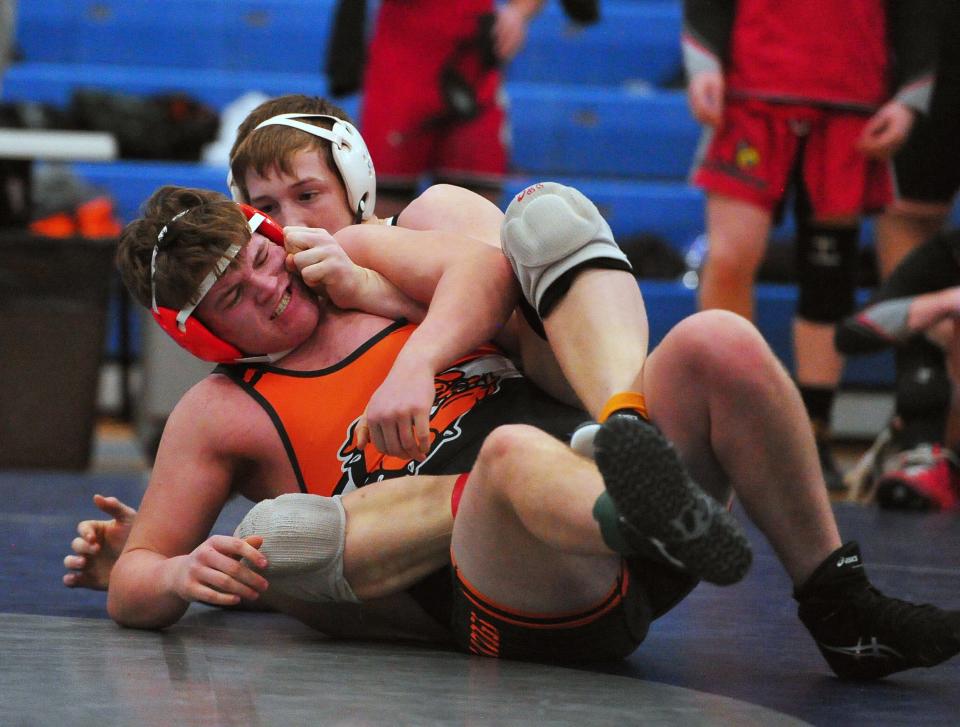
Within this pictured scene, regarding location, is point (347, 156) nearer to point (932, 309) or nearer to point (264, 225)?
point (264, 225)

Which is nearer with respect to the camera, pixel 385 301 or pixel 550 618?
pixel 550 618

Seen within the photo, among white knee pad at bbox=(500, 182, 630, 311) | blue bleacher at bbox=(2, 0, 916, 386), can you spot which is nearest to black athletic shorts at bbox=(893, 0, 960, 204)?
blue bleacher at bbox=(2, 0, 916, 386)

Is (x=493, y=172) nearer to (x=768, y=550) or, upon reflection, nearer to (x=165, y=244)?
(x=768, y=550)

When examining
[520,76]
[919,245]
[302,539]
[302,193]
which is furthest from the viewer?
[520,76]

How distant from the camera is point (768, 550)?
104 inches

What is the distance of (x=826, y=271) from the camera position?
3.64m

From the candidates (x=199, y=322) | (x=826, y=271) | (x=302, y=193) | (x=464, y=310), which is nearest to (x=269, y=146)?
(x=302, y=193)

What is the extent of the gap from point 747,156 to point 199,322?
6.87 ft

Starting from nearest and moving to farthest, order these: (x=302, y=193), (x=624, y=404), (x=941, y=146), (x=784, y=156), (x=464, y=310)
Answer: (x=624, y=404) → (x=464, y=310) → (x=302, y=193) → (x=784, y=156) → (x=941, y=146)

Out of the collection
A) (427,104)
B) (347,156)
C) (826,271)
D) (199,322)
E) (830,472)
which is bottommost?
(830,472)

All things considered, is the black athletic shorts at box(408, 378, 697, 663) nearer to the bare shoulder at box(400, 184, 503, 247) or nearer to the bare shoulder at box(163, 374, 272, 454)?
the bare shoulder at box(163, 374, 272, 454)

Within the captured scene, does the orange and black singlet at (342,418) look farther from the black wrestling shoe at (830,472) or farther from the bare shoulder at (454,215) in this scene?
the black wrestling shoe at (830,472)

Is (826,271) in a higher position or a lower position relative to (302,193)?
lower

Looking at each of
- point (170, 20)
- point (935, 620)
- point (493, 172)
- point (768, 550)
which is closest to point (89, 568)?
point (935, 620)
